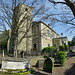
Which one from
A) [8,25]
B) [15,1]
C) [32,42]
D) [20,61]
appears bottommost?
[20,61]

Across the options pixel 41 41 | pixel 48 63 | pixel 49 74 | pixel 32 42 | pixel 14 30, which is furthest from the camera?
pixel 32 42

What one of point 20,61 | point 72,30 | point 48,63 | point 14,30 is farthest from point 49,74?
point 14,30

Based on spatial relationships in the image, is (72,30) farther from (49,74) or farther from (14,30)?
(14,30)

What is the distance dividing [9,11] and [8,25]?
1923 millimetres

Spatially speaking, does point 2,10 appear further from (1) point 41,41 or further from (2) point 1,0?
(1) point 41,41

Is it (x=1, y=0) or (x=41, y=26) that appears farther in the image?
(x=41, y=26)

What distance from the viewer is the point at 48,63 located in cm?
856

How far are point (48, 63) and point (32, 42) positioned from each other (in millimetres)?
16637

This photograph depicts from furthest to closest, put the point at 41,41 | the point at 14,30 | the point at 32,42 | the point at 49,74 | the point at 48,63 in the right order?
1. the point at 32,42
2. the point at 41,41
3. the point at 14,30
4. the point at 48,63
5. the point at 49,74

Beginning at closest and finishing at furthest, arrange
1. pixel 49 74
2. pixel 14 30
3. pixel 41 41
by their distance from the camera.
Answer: pixel 49 74, pixel 14 30, pixel 41 41

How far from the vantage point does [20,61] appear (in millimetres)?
8023

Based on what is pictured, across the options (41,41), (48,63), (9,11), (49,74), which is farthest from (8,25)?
(41,41)

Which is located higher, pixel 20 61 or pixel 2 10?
pixel 2 10

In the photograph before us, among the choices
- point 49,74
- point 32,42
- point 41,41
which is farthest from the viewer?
point 32,42
